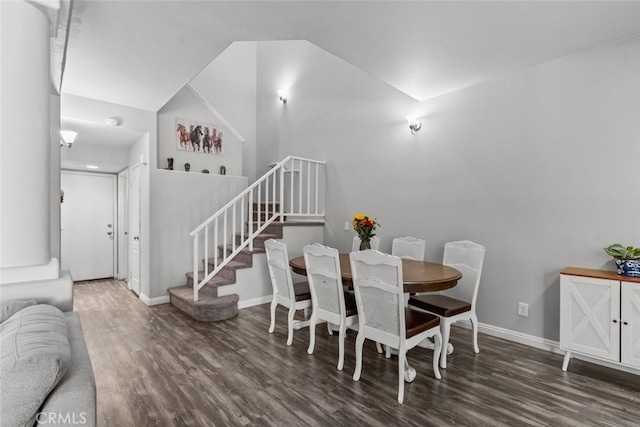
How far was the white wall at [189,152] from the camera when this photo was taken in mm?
4754

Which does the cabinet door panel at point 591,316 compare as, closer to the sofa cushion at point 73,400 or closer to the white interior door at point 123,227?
the sofa cushion at point 73,400

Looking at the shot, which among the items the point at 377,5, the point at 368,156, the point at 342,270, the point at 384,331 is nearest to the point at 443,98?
the point at 368,156

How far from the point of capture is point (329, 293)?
264cm

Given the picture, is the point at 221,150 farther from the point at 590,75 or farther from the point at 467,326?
the point at 590,75

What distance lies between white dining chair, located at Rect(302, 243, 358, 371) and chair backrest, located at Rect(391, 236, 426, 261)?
1123 mm

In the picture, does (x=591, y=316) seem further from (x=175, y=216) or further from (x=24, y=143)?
(x=175, y=216)

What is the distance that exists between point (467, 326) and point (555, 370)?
0.98 m

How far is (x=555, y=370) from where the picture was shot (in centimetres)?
255

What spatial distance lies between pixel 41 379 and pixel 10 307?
30.1 inches

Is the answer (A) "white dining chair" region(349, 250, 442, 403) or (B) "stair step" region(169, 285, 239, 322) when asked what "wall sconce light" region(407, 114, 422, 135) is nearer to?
(A) "white dining chair" region(349, 250, 442, 403)

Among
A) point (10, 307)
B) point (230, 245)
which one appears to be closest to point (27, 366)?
point (10, 307)

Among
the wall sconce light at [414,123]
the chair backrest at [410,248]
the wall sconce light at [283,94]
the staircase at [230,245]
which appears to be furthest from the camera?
the wall sconce light at [283,94]

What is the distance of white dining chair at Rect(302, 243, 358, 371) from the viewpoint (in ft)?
8.32

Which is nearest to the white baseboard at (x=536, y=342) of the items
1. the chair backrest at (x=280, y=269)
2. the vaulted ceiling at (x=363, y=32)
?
the chair backrest at (x=280, y=269)
